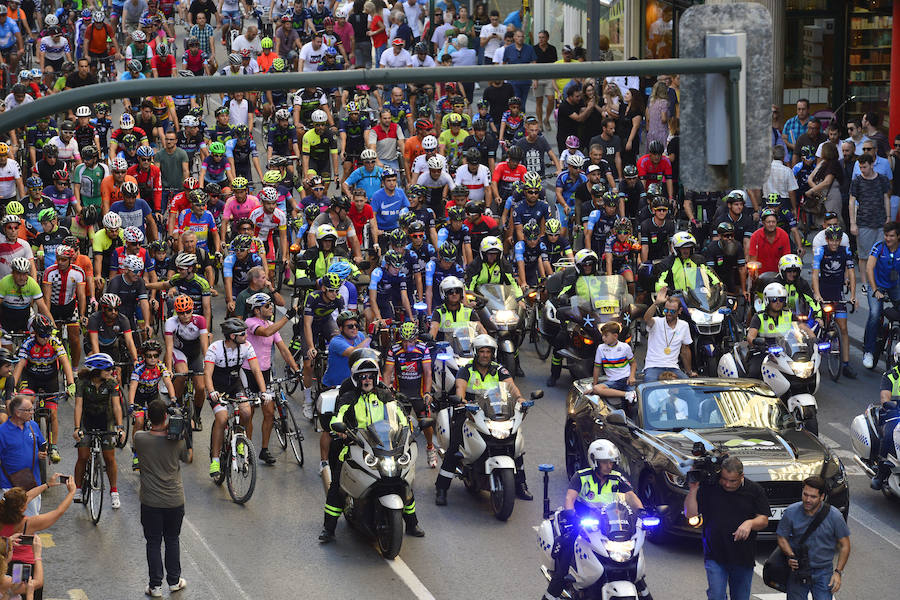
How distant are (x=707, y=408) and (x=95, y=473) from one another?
21.9ft

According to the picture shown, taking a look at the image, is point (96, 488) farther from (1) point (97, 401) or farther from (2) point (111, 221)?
(2) point (111, 221)

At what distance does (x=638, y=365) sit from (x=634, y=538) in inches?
372

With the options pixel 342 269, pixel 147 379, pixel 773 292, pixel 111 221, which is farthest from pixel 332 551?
pixel 111 221

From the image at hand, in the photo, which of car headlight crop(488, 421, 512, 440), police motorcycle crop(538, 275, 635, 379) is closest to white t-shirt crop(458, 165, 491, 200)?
police motorcycle crop(538, 275, 635, 379)

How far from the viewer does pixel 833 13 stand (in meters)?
32.1

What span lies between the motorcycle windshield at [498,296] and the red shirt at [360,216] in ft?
12.1

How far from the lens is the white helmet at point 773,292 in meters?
20.4

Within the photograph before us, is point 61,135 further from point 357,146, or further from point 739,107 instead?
point 739,107

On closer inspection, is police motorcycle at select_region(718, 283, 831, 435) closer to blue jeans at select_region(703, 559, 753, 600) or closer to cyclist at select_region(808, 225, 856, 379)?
cyclist at select_region(808, 225, 856, 379)

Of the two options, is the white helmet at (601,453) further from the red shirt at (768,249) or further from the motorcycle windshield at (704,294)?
the red shirt at (768,249)

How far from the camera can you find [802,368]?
1986cm

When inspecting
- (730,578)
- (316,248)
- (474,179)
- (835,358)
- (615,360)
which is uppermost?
(474,179)

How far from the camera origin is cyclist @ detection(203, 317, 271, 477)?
18.5 m

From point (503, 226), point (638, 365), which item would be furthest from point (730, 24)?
point (503, 226)
